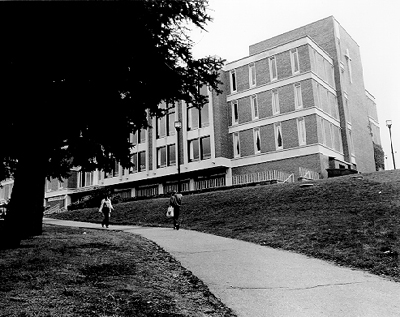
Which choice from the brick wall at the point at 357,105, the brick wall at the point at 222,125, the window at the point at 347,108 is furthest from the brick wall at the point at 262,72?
the window at the point at 347,108

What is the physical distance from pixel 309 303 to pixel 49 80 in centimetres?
638

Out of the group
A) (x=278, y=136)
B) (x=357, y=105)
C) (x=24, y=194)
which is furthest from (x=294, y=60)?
(x=24, y=194)

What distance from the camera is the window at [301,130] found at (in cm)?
3238

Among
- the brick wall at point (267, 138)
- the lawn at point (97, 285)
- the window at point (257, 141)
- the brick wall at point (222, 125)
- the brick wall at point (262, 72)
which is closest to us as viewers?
the lawn at point (97, 285)

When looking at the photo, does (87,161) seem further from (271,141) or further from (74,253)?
(271,141)

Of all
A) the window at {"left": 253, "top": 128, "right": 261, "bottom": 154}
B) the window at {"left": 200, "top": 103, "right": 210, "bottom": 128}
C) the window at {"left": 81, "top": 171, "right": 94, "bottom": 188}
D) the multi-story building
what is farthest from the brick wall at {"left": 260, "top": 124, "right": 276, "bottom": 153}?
the window at {"left": 81, "top": 171, "right": 94, "bottom": 188}

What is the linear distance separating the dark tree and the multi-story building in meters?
20.2

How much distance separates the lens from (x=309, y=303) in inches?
230

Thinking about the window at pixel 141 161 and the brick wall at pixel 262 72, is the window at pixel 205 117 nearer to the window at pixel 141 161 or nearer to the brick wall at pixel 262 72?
the brick wall at pixel 262 72

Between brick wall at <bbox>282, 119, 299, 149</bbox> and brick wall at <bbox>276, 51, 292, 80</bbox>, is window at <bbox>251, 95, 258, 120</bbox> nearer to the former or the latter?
brick wall at <bbox>276, 51, 292, 80</bbox>

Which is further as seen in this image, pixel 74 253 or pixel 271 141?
pixel 271 141

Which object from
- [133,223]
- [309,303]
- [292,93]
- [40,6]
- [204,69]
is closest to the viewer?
[309,303]

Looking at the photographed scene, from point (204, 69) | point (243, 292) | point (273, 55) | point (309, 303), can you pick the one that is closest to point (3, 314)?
point (243, 292)

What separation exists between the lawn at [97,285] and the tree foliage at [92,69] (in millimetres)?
2865
